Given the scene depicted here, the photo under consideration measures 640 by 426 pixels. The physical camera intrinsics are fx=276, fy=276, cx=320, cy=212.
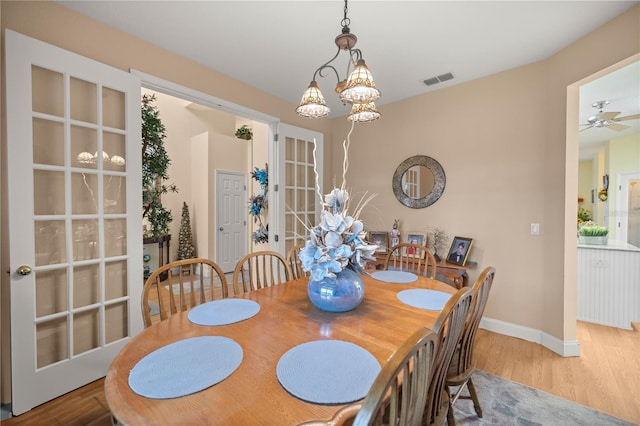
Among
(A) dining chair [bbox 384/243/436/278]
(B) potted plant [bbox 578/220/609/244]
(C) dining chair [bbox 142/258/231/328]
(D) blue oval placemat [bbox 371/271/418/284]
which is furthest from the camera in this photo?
(B) potted plant [bbox 578/220/609/244]

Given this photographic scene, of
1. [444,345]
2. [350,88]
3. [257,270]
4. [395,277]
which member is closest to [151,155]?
[257,270]

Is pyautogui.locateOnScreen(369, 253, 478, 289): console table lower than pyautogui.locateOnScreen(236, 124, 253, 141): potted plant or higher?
lower

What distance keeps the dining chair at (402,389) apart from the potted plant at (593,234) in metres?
3.75

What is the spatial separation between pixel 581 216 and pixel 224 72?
209 inches

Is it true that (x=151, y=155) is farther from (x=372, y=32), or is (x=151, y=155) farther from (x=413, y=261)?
(x=413, y=261)

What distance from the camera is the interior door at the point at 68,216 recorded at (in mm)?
1632

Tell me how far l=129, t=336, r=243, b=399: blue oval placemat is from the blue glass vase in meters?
0.44

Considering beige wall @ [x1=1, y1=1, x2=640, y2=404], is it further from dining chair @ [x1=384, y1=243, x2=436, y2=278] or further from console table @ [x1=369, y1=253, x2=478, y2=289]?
dining chair @ [x1=384, y1=243, x2=436, y2=278]

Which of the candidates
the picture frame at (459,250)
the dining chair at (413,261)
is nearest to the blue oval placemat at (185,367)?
the dining chair at (413,261)

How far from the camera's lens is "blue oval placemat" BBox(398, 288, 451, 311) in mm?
1441

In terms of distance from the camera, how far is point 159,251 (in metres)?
4.64

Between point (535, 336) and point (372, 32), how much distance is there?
Result: 3035 millimetres

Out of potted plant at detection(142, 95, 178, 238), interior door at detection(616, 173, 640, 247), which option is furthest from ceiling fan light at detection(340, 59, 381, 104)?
interior door at detection(616, 173, 640, 247)

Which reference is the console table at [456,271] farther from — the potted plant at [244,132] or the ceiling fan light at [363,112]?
the potted plant at [244,132]
